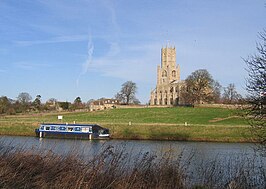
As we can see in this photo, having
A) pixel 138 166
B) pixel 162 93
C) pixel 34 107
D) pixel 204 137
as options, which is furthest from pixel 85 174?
pixel 162 93

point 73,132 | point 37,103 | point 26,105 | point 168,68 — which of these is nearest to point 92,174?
point 73,132

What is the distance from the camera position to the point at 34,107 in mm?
113625

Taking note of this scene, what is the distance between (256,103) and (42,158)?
7.58 metres

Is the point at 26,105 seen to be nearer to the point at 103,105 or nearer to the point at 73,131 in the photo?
the point at 103,105

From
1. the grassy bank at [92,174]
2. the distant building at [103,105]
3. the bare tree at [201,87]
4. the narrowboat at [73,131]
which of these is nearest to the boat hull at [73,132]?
the narrowboat at [73,131]

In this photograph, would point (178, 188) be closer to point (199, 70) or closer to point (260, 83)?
point (260, 83)

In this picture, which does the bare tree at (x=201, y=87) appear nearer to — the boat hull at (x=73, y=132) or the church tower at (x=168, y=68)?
the boat hull at (x=73, y=132)

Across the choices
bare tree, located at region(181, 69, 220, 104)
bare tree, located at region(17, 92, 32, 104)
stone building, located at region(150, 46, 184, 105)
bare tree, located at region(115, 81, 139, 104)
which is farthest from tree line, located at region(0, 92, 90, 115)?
bare tree, located at region(181, 69, 220, 104)

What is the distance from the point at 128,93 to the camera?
5207 inches

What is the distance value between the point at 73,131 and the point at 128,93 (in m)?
81.1

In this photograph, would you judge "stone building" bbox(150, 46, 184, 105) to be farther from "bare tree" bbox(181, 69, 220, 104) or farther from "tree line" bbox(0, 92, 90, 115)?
"bare tree" bbox(181, 69, 220, 104)

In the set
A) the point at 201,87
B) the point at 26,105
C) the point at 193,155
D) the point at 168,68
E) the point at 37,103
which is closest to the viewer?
the point at 193,155

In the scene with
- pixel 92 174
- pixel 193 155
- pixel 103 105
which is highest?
pixel 103 105

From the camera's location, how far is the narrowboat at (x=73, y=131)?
4962 centimetres
